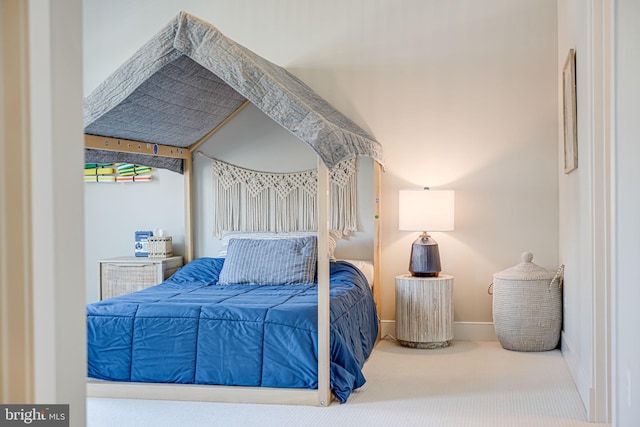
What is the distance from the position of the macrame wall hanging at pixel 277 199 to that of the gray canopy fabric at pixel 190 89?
926mm

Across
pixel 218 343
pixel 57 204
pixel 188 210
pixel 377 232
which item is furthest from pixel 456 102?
pixel 57 204

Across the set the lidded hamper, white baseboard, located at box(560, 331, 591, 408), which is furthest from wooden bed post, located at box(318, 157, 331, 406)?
the lidded hamper

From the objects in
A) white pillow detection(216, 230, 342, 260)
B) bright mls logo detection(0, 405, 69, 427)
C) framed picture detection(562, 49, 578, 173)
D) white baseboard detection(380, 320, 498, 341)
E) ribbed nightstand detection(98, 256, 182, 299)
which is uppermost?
framed picture detection(562, 49, 578, 173)

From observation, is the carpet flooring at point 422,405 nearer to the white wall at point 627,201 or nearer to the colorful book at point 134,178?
the white wall at point 627,201

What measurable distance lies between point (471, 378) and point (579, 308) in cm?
76

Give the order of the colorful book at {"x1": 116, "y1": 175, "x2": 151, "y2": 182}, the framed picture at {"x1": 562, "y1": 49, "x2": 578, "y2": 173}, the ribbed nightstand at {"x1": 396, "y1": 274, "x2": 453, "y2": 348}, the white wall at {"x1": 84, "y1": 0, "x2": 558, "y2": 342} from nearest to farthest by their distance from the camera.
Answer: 1. the framed picture at {"x1": 562, "y1": 49, "x2": 578, "y2": 173}
2. the ribbed nightstand at {"x1": 396, "y1": 274, "x2": 453, "y2": 348}
3. the white wall at {"x1": 84, "y1": 0, "x2": 558, "y2": 342}
4. the colorful book at {"x1": 116, "y1": 175, "x2": 151, "y2": 182}

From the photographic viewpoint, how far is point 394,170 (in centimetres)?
593

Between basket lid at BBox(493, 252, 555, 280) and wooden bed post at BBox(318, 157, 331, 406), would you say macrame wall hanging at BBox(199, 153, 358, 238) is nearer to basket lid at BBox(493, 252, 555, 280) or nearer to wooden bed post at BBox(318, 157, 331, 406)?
basket lid at BBox(493, 252, 555, 280)

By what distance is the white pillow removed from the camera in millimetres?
5805

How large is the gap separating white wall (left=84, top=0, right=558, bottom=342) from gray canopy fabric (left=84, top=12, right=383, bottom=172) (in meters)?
0.97

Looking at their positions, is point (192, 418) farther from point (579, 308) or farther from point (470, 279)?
point (470, 279)

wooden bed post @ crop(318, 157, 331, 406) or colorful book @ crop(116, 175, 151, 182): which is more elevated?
colorful book @ crop(116, 175, 151, 182)

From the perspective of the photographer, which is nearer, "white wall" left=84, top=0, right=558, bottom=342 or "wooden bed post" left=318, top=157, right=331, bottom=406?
"wooden bed post" left=318, top=157, right=331, bottom=406

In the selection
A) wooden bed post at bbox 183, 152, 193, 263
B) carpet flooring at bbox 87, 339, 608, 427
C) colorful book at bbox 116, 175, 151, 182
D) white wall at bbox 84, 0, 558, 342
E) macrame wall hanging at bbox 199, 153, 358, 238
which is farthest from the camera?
colorful book at bbox 116, 175, 151, 182
